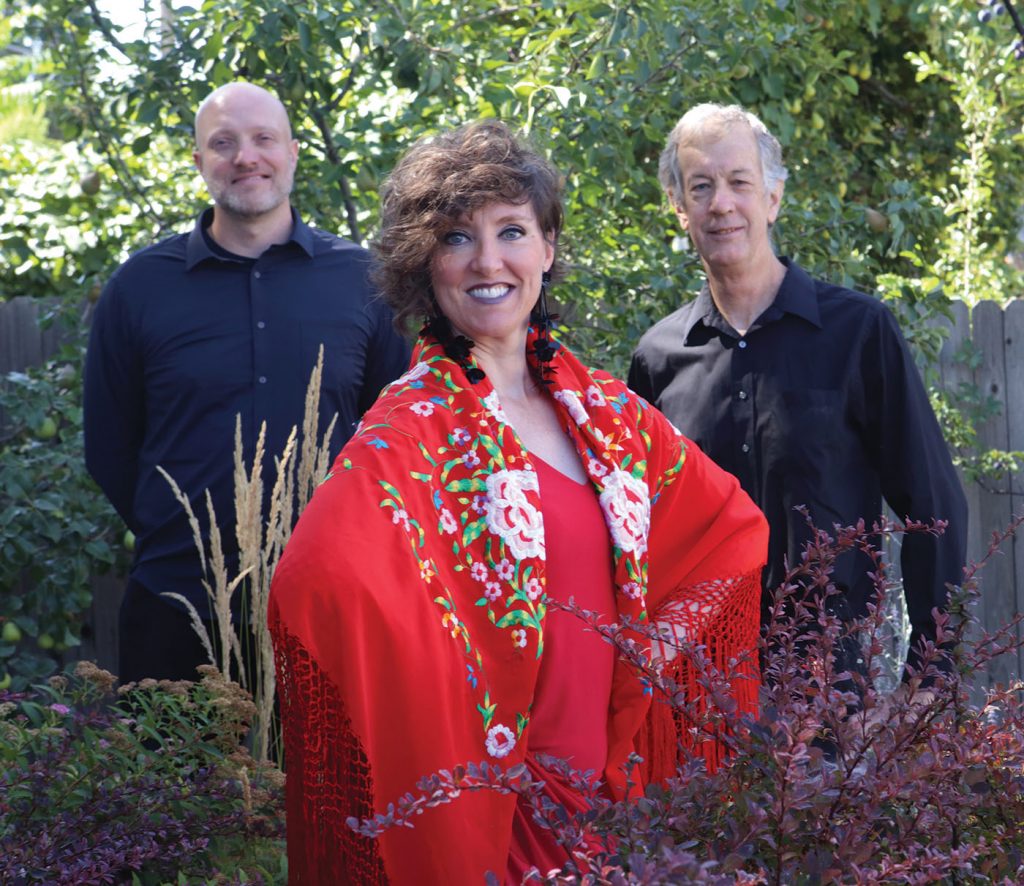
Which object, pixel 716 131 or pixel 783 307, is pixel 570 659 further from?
pixel 716 131

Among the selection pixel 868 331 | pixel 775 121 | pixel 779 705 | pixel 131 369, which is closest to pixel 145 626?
pixel 131 369

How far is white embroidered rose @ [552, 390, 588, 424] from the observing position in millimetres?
2518

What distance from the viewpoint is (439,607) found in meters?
2.16

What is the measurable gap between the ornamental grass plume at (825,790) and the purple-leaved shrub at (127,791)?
95 cm

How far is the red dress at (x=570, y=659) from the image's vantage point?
2.23 metres

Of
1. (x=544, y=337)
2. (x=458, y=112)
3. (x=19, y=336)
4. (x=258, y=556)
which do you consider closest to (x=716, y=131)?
(x=544, y=337)

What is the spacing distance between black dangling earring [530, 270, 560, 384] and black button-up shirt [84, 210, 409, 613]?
4.00 ft

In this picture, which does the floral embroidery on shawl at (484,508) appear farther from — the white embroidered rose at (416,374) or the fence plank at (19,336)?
the fence plank at (19,336)

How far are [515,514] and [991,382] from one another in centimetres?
454

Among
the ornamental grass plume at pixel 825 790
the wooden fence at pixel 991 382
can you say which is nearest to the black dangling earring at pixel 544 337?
the ornamental grass plume at pixel 825 790

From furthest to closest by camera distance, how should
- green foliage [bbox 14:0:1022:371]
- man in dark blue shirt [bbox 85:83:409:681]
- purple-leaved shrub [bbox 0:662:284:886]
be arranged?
green foliage [bbox 14:0:1022:371] < man in dark blue shirt [bbox 85:83:409:681] < purple-leaved shrub [bbox 0:662:284:886]

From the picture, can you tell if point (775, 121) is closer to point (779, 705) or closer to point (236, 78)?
point (236, 78)

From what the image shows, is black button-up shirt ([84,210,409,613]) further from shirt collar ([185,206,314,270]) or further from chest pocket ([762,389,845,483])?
chest pocket ([762,389,845,483])

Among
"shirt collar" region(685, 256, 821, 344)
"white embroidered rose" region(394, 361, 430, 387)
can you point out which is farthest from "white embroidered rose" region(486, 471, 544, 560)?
"shirt collar" region(685, 256, 821, 344)
